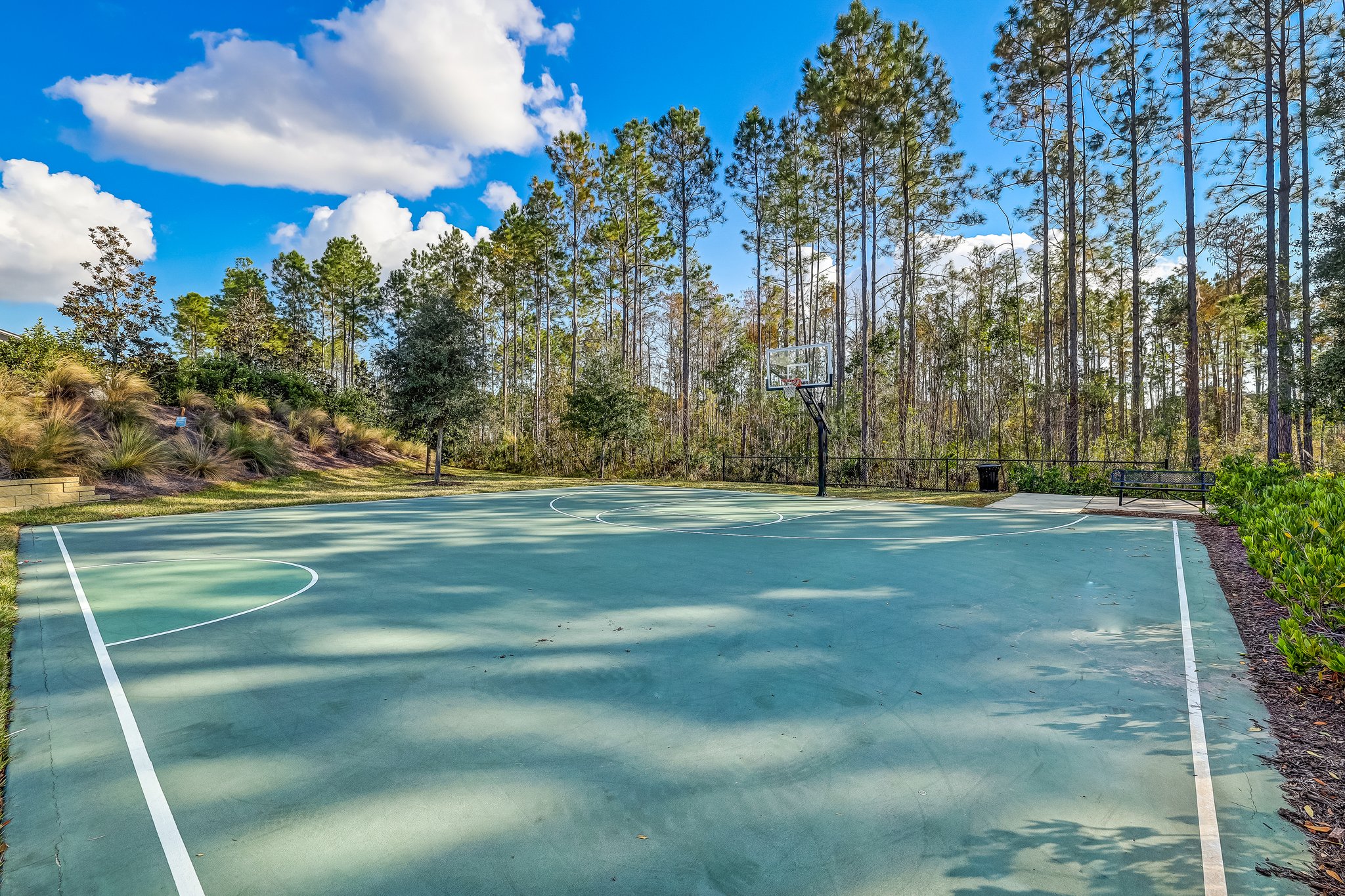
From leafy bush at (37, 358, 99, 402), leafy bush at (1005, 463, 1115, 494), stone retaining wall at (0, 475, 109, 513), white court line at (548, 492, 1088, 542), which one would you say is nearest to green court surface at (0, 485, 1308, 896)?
white court line at (548, 492, 1088, 542)

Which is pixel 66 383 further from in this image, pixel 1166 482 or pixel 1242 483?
pixel 1166 482

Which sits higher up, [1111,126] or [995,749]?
[1111,126]

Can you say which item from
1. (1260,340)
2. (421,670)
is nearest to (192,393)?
(421,670)

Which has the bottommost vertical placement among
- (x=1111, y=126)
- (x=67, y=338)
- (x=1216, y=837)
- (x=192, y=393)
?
(x=1216, y=837)

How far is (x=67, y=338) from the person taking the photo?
55.1 feet

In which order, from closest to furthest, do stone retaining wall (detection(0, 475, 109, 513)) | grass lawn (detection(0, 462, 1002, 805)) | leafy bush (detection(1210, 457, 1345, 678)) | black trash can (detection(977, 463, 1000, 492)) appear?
leafy bush (detection(1210, 457, 1345, 678))
grass lawn (detection(0, 462, 1002, 805))
stone retaining wall (detection(0, 475, 109, 513))
black trash can (detection(977, 463, 1000, 492))

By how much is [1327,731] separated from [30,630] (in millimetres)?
8195

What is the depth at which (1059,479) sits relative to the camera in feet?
47.8

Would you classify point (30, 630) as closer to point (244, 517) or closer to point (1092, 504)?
point (244, 517)

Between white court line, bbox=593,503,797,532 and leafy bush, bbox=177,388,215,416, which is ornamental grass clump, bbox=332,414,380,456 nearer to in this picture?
leafy bush, bbox=177,388,215,416

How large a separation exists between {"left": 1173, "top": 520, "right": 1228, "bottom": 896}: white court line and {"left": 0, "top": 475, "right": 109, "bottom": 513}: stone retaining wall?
52.7ft

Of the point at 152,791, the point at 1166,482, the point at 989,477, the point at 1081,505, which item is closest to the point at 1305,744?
the point at 152,791

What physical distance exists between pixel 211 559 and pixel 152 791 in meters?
5.69

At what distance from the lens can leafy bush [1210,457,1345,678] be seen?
3.18 m
